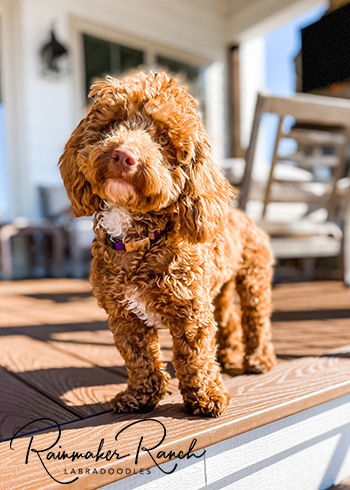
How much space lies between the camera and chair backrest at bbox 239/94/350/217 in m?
2.39

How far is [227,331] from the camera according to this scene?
1488 mm

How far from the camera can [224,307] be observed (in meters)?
1.46

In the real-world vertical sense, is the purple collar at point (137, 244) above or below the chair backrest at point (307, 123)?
below

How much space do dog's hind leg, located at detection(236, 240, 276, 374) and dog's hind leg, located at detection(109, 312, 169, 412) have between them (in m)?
0.38

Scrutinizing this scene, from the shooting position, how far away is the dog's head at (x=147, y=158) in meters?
0.84

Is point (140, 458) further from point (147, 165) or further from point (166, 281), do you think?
point (147, 165)

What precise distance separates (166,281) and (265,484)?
58 centimetres

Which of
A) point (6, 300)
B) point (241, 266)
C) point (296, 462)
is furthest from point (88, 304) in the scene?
point (296, 462)

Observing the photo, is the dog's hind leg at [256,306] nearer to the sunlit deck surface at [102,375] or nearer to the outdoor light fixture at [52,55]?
the sunlit deck surface at [102,375]

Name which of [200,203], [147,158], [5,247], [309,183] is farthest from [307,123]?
[5,247]

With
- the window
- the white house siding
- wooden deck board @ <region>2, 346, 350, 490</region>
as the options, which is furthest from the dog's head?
the window

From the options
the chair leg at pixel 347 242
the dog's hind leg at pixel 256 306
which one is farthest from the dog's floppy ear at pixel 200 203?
the chair leg at pixel 347 242

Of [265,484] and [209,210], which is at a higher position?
[209,210]

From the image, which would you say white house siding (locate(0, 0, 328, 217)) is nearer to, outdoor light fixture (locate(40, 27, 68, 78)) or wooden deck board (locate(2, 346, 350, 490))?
outdoor light fixture (locate(40, 27, 68, 78))
